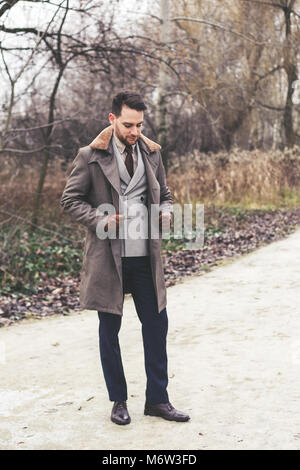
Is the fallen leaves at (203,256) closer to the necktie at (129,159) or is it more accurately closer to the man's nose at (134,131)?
the necktie at (129,159)

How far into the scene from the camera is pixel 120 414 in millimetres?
3945

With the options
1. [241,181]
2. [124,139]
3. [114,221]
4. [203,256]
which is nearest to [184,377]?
[114,221]

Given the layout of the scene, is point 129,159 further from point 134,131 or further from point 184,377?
point 184,377

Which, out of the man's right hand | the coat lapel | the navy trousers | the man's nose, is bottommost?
the navy trousers

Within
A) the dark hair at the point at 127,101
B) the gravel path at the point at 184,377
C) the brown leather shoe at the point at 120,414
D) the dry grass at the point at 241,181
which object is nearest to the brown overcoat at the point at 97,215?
the dark hair at the point at 127,101

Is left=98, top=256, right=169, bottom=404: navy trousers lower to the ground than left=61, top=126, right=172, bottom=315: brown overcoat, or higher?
lower

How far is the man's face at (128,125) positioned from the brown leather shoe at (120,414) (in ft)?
4.98

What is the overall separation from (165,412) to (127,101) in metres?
1.80

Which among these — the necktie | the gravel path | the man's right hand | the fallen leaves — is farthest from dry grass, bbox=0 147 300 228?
the man's right hand

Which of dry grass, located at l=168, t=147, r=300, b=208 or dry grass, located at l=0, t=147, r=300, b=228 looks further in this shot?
dry grass, located at l=168, t=147, r=300, b=208

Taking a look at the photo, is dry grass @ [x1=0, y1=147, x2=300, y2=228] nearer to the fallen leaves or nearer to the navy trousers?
the fallen leaves

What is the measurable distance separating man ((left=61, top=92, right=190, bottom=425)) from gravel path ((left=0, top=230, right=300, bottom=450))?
0.30m

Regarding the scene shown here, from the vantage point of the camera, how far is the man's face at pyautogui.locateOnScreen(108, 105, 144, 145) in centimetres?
375

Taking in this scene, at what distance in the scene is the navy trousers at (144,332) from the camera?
386cm
